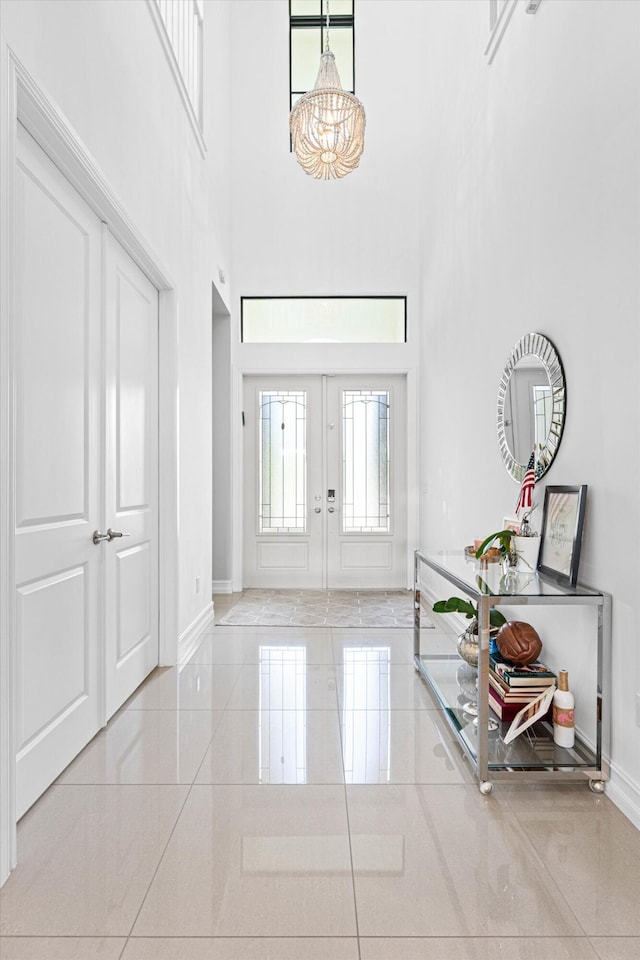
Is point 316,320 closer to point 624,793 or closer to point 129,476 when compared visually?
point 129,476

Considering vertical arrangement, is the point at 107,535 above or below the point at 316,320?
below

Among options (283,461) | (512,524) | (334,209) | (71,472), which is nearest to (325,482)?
(283,461)

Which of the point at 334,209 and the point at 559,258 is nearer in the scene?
the point at 559,258

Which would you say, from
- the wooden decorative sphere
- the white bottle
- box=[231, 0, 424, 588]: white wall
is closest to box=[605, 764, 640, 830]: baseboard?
the white bottle

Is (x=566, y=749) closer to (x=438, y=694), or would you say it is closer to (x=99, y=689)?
(x=438, y=694)

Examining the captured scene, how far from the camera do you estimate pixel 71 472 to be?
2.36 metres

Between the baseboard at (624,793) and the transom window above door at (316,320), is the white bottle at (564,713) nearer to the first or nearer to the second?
the baseboard at (624,793)

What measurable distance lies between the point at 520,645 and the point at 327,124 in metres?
3.92

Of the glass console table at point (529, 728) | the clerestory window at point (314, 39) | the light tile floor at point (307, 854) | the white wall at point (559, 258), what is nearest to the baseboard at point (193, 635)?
the light tile floor at point (307, 854)

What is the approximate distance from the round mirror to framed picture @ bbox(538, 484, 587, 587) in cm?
25

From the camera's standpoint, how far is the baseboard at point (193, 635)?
3736 millimetres

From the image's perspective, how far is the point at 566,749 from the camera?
7.34 feet

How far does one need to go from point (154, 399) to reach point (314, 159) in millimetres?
2454

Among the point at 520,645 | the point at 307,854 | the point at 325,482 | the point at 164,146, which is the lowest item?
the point at 307,854
